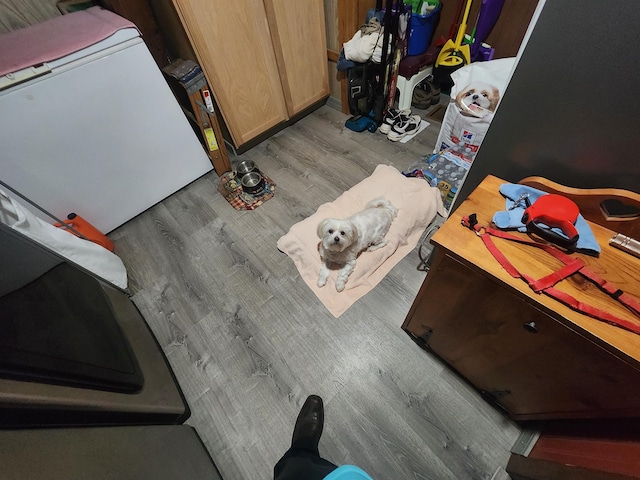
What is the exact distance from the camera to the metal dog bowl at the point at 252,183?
87.1 inches

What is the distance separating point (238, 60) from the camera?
2.04m

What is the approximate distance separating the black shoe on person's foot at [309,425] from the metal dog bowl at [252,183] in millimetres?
1525

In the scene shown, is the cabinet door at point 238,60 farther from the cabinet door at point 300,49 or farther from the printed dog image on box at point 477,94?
the printed dog image on box at point 477,94

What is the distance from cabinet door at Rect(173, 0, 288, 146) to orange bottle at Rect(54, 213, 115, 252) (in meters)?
1.23

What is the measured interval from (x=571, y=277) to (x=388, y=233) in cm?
112

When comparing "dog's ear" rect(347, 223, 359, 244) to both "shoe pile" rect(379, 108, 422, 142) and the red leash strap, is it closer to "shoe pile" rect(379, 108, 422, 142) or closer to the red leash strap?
the red leash strap

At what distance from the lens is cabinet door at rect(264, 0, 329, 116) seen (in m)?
2.08

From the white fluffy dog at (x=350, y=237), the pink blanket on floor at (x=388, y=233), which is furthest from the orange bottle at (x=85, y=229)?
the white fluffy dog at (x=350, y=237)

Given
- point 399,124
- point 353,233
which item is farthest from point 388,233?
point 399,124

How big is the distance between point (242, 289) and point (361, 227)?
0.84 meters

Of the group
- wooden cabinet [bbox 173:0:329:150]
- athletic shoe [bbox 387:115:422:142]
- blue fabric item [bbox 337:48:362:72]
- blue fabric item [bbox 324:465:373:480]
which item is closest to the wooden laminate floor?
blue fabric item [bbox 324:465:373:480]

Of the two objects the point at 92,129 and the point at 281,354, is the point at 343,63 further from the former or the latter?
the point at 281,354

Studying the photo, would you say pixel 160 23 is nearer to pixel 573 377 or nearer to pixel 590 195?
pixel 590 195

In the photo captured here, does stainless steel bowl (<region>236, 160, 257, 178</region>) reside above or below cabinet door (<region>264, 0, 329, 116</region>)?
below
